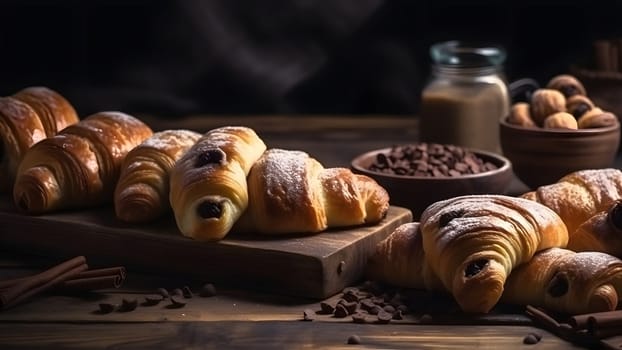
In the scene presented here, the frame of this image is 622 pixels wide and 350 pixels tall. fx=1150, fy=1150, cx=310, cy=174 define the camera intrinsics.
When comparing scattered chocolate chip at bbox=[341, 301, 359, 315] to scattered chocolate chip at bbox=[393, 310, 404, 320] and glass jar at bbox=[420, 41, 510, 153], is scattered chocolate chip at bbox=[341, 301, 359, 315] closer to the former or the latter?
scattered chocolate chip at bbox=[393, 310, 404, 320]

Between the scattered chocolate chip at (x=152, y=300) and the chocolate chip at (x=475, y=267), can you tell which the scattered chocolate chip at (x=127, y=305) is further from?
the chocolate chip at (x=475, y=267)

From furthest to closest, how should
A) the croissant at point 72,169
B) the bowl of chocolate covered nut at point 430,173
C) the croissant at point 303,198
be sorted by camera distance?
1. the bowl of chocolate covered nut at point 430,173
2. the croissant at point 72,169
3. the croissant at point 303,198

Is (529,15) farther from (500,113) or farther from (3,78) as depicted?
(3,78)

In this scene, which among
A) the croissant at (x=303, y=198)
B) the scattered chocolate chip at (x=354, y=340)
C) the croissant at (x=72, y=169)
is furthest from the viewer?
the croissant at (x=72, y=169)

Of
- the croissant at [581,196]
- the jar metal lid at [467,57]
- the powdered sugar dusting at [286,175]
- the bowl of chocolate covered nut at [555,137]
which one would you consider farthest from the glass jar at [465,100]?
the powdered sugar dusting at [286,175]

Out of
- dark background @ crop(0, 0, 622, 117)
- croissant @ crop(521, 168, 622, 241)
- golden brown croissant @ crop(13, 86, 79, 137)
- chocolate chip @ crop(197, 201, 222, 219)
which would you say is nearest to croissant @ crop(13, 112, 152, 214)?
golden brown croissant @ crop(13, 86, 79, 137)

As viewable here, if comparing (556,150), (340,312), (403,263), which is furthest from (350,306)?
(556,150)

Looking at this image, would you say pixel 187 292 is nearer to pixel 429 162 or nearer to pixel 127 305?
pixel 127 305
